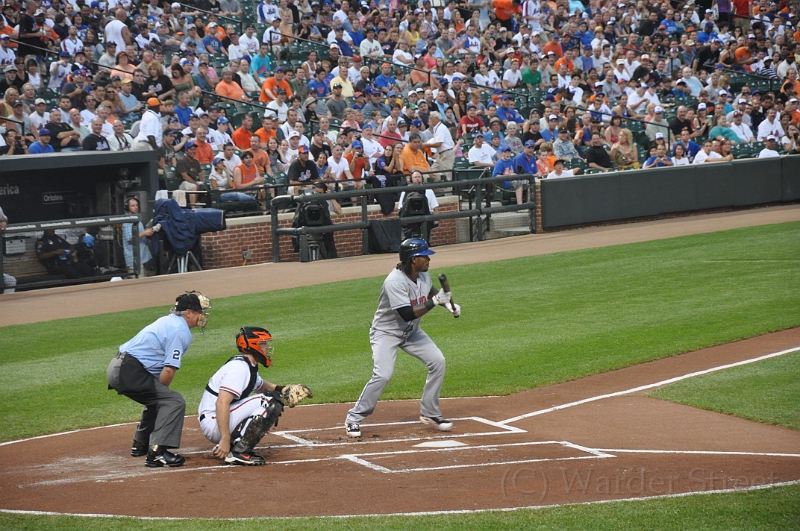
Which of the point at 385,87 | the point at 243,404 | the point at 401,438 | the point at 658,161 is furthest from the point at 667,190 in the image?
the point at 243,404

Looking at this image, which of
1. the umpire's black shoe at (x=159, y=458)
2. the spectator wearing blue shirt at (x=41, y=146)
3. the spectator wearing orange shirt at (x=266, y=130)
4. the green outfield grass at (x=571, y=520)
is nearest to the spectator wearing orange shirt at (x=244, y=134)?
the spectator wearing orange shirt at (x=266, y=130)

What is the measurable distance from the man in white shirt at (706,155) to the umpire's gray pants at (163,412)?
19334mm

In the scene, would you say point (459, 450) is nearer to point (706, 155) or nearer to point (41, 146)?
point (41, 146)

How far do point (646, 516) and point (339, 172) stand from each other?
1525cm

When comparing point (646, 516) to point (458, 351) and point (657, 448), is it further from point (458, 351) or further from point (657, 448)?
point (458, 351)

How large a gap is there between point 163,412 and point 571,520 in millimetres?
3411

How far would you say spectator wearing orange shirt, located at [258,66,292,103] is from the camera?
2275 cm

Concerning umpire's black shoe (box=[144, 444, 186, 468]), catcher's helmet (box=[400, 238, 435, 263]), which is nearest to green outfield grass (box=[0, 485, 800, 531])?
umpire's black shoe (box=[144, 444, 186, 468])

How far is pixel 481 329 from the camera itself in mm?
13117

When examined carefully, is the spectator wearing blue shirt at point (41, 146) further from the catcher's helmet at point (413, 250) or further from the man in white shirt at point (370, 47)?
the catcher's helmet at point (413, 250)

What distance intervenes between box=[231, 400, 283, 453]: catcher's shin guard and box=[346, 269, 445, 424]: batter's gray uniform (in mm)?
982

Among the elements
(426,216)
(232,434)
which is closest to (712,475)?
(232,434)

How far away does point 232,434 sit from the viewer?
7.92 meters

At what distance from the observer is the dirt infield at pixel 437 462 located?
6.77m
